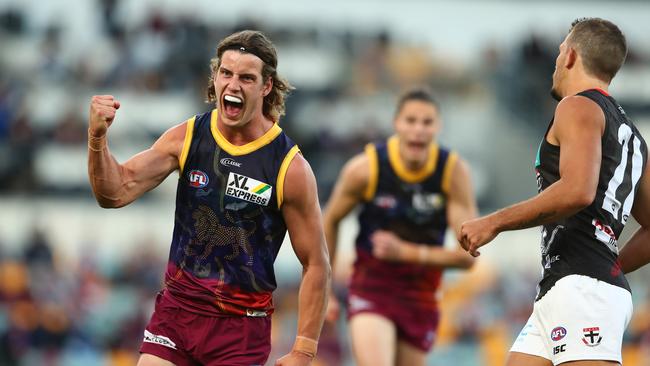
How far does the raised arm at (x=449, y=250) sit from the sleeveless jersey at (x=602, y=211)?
2495 mm

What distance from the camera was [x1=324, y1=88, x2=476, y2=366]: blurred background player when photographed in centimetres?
830

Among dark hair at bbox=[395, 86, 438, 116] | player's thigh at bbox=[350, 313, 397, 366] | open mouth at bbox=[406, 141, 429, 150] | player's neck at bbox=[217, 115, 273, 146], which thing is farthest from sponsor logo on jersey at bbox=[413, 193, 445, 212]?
player's neck at bbox=[217, 115, 273, 146]

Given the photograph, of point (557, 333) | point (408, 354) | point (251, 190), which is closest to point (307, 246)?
point (251, 190)

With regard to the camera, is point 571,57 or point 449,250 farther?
point 449,250

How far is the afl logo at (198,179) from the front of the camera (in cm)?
588

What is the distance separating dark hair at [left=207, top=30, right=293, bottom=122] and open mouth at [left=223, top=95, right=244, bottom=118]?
0.21 metres

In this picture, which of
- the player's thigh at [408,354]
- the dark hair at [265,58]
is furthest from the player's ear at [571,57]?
the player's thigh at [408,354]

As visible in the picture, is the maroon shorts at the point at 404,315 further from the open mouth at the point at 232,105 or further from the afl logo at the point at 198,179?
the open mouth at the point at 232,105

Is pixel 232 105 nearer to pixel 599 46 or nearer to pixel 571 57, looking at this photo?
pixel 571 57

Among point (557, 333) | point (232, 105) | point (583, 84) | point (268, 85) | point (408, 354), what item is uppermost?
point (583, 84)

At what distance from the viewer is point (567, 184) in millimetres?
5090

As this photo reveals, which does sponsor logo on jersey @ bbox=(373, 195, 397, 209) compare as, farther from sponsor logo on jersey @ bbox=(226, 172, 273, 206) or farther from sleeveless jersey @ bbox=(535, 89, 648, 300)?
sleeveless jersey @ bbox=(535, 89, 648, 300)

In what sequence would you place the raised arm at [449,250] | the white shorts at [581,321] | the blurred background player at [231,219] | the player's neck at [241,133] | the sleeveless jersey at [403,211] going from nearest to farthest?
the white shorts at [581,321], the blurred background player at [231,219], the player's neck at [241,133], the raised arm at [449,250], the sleeveless jersey at [403,211]

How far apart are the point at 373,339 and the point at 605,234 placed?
9.71 feet
